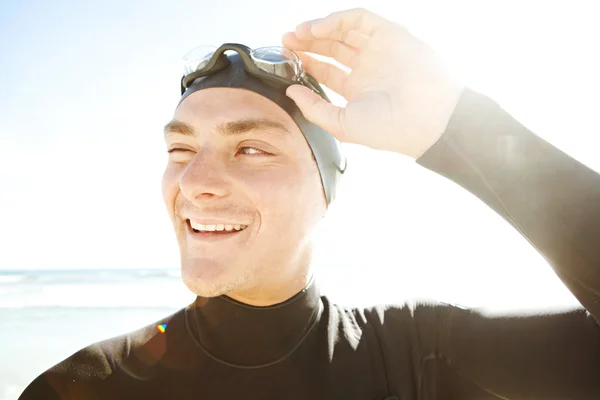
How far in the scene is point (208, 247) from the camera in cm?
194

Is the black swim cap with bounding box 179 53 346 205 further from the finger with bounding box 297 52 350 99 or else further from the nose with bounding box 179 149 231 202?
the nose with bounding box 179 149 231 202

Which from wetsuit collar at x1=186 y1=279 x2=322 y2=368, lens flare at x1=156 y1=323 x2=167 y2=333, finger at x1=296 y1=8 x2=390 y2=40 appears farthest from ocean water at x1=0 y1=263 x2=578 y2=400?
finger at x1=296 y1=8 x2=390 y2=40

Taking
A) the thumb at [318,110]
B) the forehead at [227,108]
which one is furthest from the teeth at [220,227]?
the thumb at [318,110]

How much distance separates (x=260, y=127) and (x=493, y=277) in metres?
15.5

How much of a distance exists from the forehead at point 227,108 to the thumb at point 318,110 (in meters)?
0.11

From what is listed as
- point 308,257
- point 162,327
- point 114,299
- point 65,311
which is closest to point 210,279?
point 162,327

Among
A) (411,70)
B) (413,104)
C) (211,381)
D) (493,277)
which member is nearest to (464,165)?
(413,104)

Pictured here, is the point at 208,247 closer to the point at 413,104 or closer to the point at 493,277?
the point at 413,104

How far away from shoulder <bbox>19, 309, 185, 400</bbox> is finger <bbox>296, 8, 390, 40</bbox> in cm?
160

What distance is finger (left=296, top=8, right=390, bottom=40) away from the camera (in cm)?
187

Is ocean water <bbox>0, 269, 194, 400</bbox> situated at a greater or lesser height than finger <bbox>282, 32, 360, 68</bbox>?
lesser

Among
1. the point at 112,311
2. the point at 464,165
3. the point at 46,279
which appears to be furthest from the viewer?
the point at 46,279

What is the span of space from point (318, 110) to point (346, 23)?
0.42 m

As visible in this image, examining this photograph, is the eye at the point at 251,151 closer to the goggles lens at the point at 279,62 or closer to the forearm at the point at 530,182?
the goggles lens at the point at 279,62
